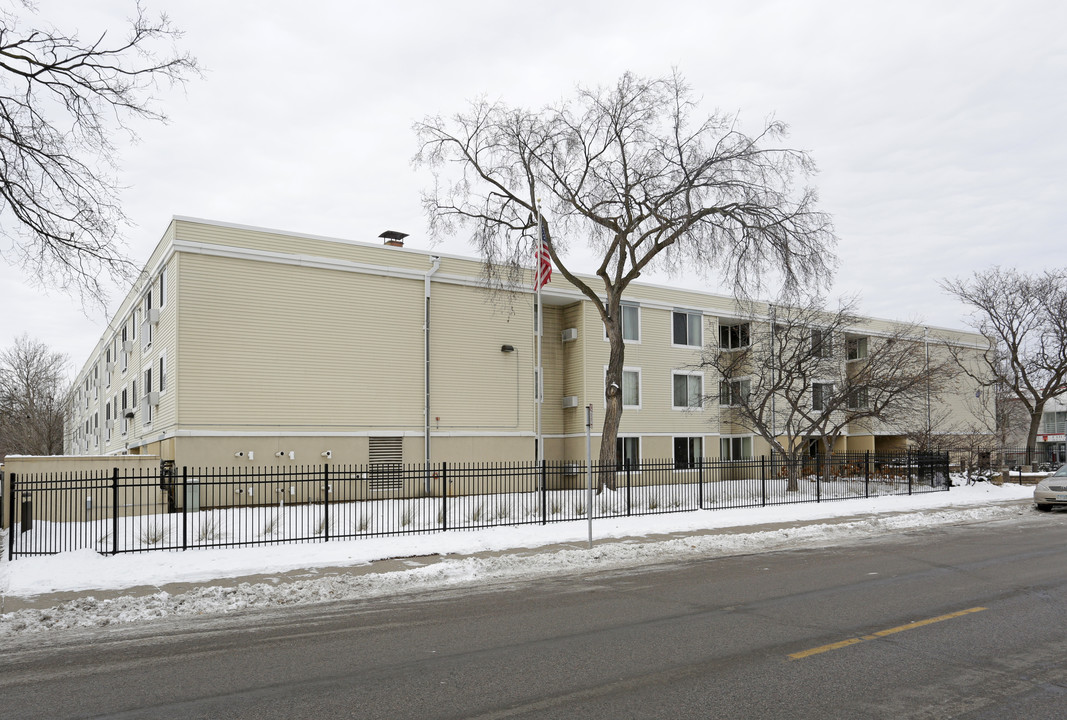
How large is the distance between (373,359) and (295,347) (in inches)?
112

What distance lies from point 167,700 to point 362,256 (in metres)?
23.9

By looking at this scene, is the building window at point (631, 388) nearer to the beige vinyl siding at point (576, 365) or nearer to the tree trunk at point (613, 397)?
the beige vinyl siding at point (576, 365)

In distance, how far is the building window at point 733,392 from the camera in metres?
32.7

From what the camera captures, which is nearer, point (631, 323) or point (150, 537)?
point (150, 537)

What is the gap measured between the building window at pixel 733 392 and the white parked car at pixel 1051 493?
35.0 feet

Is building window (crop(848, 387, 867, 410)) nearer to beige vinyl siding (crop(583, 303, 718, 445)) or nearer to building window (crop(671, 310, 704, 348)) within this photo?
beige vinyl siding (crop(583, 303, 718, 445))

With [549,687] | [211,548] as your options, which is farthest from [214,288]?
[549,687]

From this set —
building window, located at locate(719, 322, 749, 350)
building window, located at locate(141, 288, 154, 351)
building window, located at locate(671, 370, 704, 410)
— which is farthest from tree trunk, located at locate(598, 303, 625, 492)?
building window, located at locate(141, 288, 154, 351)

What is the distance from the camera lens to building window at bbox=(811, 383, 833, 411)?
3341cm

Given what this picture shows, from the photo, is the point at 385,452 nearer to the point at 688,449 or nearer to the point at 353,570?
the point at 688,449

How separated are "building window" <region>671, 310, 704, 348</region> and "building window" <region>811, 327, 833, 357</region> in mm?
6072

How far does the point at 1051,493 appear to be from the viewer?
23.3 meters

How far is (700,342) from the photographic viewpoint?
1517 inches

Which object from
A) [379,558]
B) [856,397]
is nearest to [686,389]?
[856,397]
